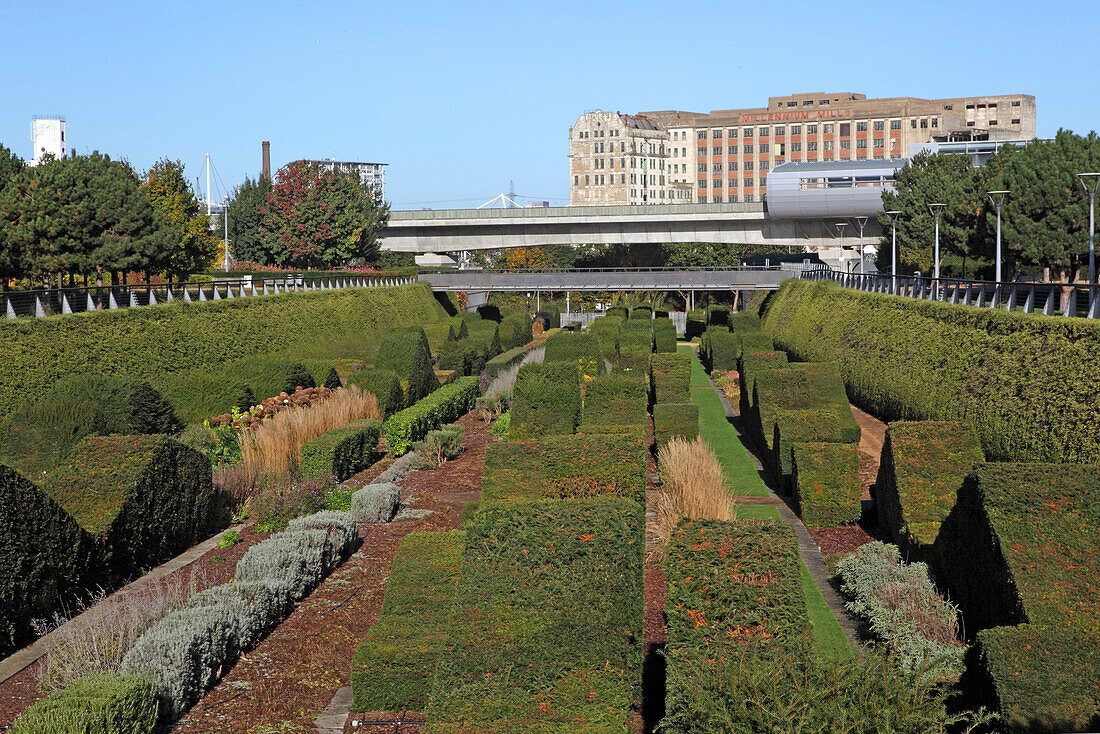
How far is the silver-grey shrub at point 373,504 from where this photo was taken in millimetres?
16188

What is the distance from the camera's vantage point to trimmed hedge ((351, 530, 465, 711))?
8.84 meters

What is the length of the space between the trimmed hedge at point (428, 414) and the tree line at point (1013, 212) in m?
23.0

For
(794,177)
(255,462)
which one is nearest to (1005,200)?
(794,177)

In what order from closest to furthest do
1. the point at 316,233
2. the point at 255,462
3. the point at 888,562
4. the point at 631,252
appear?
the point at 888,562 < the point at 255,462 < the point at 316,233 < the point at 631,252

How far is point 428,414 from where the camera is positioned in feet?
82.1

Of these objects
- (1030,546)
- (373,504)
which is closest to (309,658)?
(373,504)

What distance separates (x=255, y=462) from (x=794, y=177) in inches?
2472

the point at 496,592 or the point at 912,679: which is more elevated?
the point at 496,592

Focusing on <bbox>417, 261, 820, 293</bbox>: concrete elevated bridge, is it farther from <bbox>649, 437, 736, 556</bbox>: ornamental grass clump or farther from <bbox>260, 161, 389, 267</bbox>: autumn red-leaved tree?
<bbox>649, 437, 736, 556</bbox>: ornamental grass clump

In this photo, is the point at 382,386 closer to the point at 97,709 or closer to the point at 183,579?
the point at 183,579

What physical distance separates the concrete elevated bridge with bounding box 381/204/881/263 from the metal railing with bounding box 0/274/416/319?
1244 inches

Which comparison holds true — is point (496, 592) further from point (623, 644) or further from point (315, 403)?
point (315, 403)

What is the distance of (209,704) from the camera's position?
31.0 ft

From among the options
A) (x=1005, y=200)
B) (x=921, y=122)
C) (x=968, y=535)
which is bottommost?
(x=968, y=535)
